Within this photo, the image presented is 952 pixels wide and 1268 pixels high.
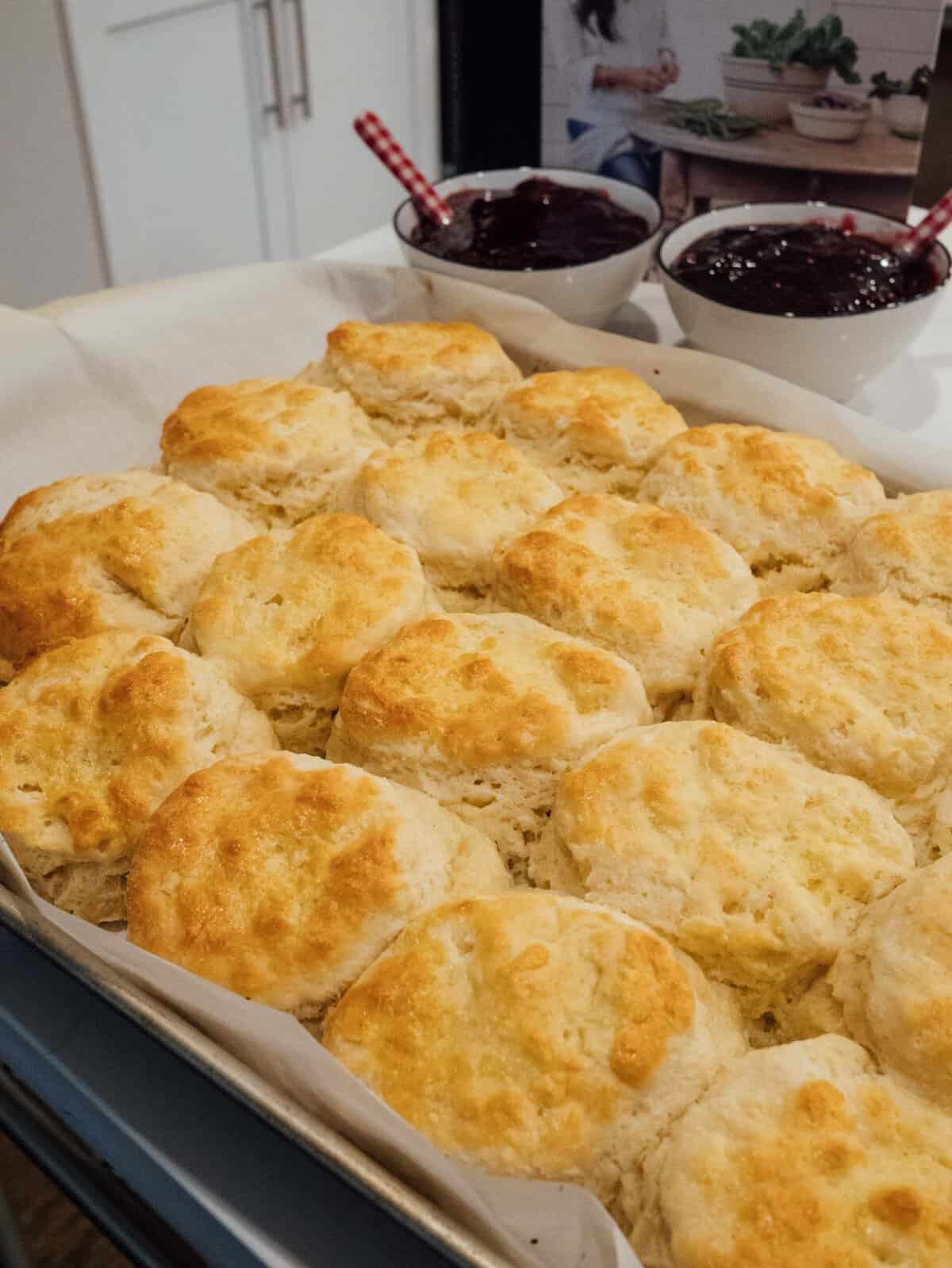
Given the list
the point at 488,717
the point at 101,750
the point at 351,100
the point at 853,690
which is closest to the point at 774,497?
the point at 853,690

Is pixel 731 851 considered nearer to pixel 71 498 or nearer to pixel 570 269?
pixel 71 498

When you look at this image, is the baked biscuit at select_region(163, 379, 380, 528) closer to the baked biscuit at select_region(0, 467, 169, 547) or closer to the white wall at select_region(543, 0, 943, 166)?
the baked biscuit at select_region(0, 467, 169, 547)

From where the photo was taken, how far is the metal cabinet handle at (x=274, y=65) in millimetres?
4715

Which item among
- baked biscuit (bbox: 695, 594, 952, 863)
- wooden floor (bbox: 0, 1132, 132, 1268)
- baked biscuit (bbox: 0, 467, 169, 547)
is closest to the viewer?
baked biscuit (bbox: 695, 594, 952, 863)

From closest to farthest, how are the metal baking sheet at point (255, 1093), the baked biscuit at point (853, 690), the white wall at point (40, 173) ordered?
the metal baking sheet at point (255, 1093), the baked biscuit at point (853, 690), the white wall at point (40, 173)

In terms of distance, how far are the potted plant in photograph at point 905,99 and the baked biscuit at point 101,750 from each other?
89.8 inches

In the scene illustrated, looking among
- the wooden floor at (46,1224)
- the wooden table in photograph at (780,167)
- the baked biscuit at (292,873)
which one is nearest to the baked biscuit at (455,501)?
the baked biscuit at (292,873)

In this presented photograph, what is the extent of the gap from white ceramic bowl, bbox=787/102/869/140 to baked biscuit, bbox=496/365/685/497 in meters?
1.19

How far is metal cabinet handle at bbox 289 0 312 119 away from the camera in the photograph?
4.85 meters

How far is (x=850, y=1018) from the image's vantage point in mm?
1255

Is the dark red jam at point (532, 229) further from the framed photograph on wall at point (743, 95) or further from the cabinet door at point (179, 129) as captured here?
the cabinet door at point (179, 129)

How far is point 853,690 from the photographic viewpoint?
1537 mm

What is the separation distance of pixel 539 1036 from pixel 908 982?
1.32ft

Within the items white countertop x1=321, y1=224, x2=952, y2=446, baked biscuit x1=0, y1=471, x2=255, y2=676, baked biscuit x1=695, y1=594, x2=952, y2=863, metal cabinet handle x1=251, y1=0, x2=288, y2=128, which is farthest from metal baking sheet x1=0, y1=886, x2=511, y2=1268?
metal cabinet handle x1=251, y1=0, x2=288, y2=128
